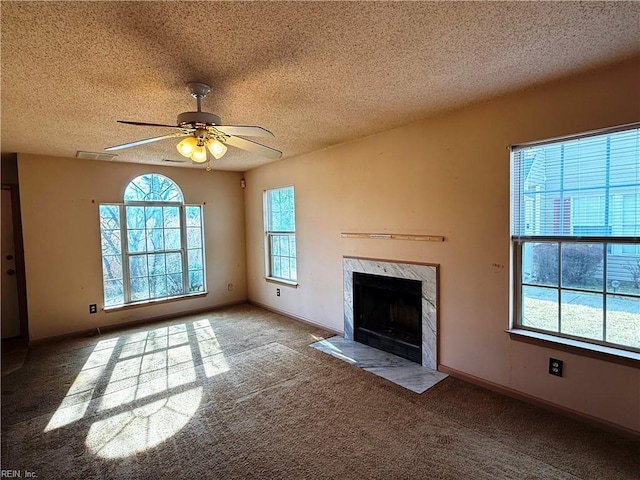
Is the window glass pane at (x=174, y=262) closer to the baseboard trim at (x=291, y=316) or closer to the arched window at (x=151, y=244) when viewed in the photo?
the arched window at (x=151, y=244)

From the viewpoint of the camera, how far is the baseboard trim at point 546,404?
2125 mm

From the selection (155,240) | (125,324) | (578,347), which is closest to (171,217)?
(155,240)

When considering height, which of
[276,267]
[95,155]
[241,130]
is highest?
[95,155]

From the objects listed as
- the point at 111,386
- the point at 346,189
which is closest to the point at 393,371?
the point at 346,189

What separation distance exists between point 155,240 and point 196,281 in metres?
0.95

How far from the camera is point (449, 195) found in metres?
2.96

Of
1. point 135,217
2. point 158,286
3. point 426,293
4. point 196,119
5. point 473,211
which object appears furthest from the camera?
point 158,286

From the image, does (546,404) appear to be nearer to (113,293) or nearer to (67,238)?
(113,293)

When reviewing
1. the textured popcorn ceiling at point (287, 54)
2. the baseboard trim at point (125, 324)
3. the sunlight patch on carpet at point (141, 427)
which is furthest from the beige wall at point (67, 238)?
the sunlight patch on carpet at point (141, 427)

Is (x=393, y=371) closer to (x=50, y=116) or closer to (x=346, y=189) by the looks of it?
(x=346, y=189)

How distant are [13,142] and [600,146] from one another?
212 inches

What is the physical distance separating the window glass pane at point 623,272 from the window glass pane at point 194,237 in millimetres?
5217

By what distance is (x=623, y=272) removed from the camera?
215 centimetres

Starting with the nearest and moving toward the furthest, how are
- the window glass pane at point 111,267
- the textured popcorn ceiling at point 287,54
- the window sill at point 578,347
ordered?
the textured popcorn ceiling at point 287,54 < the window sill at point 578,347 < the window glass pane at point 111,267
